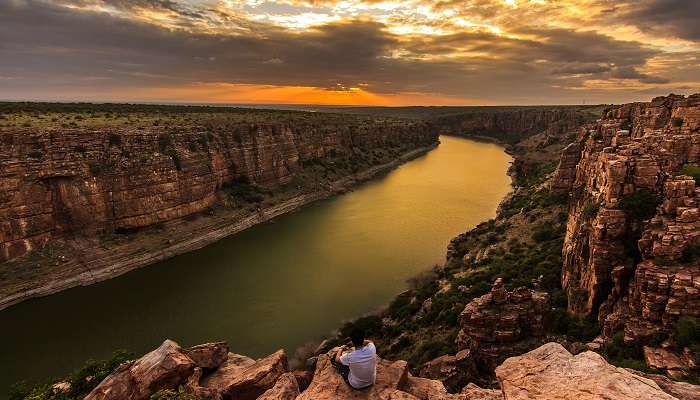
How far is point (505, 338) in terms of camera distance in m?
14.4

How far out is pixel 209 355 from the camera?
1070 cm

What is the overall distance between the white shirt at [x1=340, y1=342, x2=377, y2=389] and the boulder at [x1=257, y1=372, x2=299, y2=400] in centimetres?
161

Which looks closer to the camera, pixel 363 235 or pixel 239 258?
pixel 239 258

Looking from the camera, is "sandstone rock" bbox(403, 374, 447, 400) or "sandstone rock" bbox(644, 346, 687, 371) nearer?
"sandstone rock" bbox(403, 374, 447, 400)

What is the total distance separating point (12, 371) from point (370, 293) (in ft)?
73.8

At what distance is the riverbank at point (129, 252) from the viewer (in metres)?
31.4

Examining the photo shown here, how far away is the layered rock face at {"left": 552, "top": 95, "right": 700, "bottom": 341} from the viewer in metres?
11.9

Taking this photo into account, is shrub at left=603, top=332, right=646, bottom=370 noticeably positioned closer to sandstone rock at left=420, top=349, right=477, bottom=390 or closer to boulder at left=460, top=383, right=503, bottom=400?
sandstone rock at left=420, top=349, right=477, bottom=390

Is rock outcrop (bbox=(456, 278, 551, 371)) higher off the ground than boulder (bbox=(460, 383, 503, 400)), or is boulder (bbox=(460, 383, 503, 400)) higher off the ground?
boulder (bbox=(460, 383, 503, 400))

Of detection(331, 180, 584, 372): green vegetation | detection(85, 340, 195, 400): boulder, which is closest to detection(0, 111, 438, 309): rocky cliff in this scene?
detection(331, 180, 584, 372): green vegetation

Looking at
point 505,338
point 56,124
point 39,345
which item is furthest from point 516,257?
point 56,124

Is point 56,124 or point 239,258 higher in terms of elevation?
point 56,124

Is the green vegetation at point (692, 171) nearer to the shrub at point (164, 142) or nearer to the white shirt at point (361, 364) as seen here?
the white shirt at point (361, 364)

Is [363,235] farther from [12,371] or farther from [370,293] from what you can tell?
[12,371]
